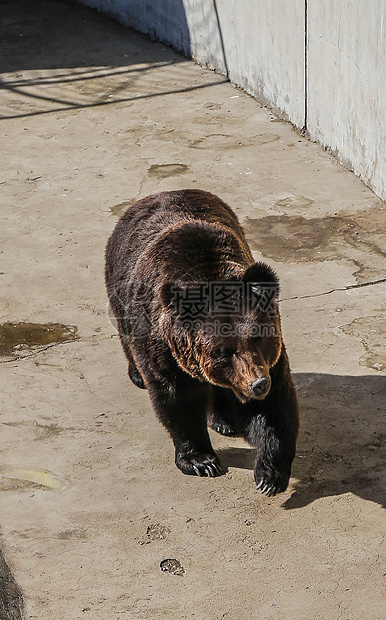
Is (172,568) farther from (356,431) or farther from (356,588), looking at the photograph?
(356,431)

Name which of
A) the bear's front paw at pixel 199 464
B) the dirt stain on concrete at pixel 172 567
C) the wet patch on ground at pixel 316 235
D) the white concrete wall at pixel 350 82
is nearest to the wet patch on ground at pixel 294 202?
the wet patch on ground at pixel 316 235

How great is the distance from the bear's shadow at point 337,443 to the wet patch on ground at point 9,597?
135cm

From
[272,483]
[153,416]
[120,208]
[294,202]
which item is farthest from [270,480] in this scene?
[120,208]

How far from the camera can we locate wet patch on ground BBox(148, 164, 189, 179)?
9.10 metres

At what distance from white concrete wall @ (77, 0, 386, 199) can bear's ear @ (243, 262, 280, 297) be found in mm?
4524

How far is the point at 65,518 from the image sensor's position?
4477 mm

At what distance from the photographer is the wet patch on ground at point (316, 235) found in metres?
7.29

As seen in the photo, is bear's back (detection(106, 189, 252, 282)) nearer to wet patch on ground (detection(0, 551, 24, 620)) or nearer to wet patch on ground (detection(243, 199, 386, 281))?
wet patch on ground (detection(0, 551, 24, 620))

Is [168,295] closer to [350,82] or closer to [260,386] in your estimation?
[260,386]

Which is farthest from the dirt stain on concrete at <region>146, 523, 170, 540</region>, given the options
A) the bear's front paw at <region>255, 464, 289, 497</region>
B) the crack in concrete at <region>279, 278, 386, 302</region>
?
the crack in concrete at <region>279, 278, 386, 302</region>

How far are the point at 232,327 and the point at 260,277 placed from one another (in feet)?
0.87

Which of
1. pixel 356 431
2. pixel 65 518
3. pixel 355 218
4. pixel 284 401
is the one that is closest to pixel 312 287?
pixel 355 218

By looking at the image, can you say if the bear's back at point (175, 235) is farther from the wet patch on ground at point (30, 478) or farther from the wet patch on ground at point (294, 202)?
the wet patch on ground at point (294, 202)

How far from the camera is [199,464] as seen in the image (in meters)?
4.67
